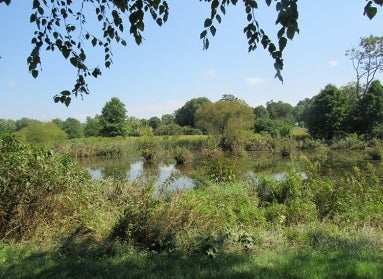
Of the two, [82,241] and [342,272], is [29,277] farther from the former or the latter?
[342,272]

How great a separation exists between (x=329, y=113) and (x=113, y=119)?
2587cm

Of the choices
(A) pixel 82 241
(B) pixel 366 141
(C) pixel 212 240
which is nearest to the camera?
(C) pixel 212 240

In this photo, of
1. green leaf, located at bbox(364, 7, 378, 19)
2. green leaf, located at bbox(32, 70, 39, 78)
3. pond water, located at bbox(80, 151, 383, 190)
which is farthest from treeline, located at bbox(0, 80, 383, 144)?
green leaf, located at bbox(364, 7, 378, 19)

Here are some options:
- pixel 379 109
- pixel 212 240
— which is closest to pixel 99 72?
pixel 212 240

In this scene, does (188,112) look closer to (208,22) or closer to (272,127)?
(272,127)

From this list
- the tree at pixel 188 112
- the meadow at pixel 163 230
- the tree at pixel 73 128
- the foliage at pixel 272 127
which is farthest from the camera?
the tree at pixel 188 112

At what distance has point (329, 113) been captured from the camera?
115ft

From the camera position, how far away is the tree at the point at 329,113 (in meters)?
35.0

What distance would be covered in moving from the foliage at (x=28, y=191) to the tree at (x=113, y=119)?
3972 cm

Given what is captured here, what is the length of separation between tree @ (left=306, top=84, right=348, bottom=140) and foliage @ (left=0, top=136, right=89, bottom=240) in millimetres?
33655

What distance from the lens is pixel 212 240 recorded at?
166 inches

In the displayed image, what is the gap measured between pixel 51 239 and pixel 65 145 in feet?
80.0

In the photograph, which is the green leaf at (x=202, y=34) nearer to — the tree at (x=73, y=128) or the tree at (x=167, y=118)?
the tree at (x=73, y=128)

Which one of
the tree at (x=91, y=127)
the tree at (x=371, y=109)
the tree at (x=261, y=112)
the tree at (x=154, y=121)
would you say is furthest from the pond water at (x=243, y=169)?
the tree at (x=261, y=112)
